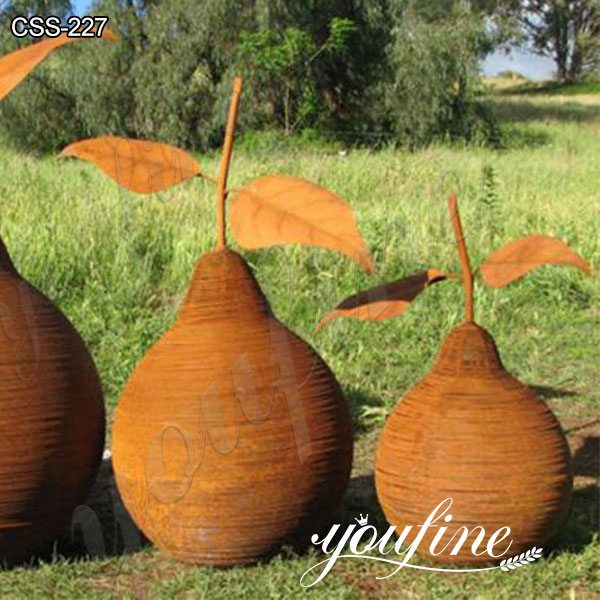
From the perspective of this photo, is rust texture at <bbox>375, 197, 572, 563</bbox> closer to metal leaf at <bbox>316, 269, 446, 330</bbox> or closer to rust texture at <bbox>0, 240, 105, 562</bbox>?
metal leaf at <bbox>316, 269, 446, 330</bbox>

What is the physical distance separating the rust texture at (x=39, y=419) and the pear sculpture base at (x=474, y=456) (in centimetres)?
80

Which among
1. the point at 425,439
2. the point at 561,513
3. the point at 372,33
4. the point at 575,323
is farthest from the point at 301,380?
the point at 372,33

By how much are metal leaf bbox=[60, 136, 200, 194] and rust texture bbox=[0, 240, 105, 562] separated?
36 centimetres

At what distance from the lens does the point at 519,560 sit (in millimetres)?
2729

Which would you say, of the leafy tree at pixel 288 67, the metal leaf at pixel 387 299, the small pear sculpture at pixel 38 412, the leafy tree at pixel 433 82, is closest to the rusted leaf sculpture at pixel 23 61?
the small pear sculpture at pixel 38 412

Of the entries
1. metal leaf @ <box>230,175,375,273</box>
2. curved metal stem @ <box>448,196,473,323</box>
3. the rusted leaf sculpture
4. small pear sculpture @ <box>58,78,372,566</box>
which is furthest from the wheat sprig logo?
the rusted leaf sculpture

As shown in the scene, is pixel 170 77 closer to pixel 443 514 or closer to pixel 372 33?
pixel 372 33

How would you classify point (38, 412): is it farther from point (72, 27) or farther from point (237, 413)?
point (72, 27)

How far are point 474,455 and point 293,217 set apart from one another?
742mm

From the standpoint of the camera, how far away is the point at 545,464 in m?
2.63

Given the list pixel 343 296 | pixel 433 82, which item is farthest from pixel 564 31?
pixel 343 296

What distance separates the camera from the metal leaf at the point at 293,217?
2549 millimetres

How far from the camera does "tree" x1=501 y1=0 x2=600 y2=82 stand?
40.2m

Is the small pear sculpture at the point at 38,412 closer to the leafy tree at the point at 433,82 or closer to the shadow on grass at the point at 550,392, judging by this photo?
the shadow on grass at the point at 550,392
